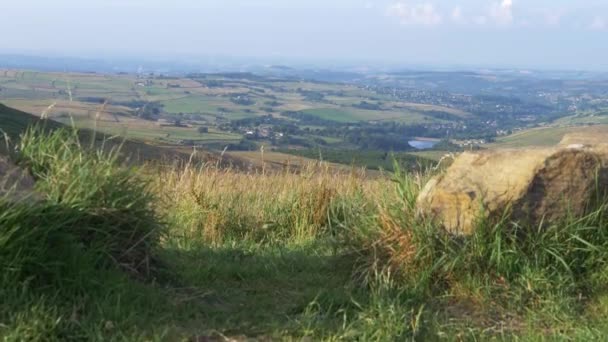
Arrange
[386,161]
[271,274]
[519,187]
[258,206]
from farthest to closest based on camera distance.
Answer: [386,161]
[258,206]
[271,274]
[519,187]

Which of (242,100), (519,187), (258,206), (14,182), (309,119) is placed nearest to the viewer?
(14,182)

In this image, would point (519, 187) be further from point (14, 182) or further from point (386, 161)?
point (386, 161)

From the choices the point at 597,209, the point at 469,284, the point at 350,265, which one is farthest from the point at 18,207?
the point at 597,209

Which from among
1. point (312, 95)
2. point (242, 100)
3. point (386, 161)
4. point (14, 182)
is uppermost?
point (14, 182)

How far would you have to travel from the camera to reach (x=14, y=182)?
4.49 meters

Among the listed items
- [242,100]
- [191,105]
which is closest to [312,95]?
[242,100]

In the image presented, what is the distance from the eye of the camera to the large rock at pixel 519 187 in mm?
5180

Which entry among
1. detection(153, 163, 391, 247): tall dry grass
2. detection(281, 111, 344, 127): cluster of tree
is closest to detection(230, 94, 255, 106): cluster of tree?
detection(281, 111, 344, 127): cluster of tree

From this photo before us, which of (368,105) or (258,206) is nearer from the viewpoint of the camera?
(258,206)

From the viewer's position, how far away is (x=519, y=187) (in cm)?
525

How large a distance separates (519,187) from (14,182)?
3346mm

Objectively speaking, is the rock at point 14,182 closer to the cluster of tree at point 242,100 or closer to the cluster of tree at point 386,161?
the cluster of tree at point 386,161

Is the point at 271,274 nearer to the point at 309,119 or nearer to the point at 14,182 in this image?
the point at 14,182

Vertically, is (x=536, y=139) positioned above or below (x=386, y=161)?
below
